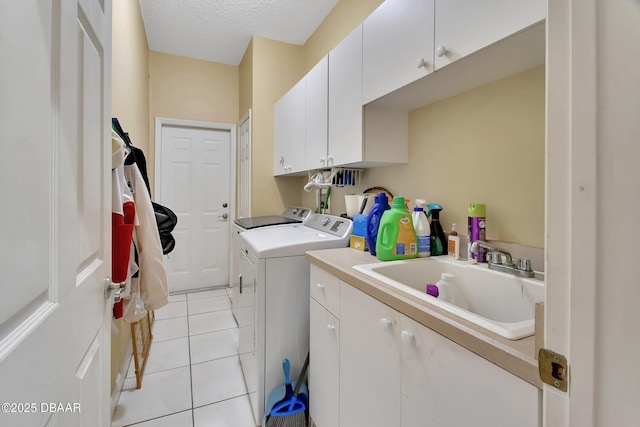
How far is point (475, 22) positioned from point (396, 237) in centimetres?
81

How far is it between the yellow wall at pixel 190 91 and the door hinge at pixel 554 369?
12.0ft

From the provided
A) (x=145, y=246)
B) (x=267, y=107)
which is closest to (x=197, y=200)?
(x=267, y=107)

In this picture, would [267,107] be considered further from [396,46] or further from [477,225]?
[477,225]

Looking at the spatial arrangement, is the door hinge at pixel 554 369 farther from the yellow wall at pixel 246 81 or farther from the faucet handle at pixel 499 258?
the yellow wall at pixel 246 81

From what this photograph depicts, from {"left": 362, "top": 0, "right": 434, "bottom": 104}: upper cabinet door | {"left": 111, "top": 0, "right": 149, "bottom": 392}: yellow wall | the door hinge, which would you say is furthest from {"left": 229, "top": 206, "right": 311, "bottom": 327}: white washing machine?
the door hinge

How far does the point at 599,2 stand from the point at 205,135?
12.5 ft

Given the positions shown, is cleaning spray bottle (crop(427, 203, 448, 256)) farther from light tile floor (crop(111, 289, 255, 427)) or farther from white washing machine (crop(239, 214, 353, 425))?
light tile floor (crop(111, 289, 255, 427))

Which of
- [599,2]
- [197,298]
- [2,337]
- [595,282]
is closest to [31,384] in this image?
[2,337]

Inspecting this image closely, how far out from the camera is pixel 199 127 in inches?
140

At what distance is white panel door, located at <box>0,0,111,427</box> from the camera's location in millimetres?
385

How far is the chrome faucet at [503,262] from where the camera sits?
99 cm

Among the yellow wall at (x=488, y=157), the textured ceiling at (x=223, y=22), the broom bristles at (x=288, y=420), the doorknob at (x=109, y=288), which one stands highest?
the textured ceiling at (x=223, y=22)

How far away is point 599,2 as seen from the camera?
1.20 feet

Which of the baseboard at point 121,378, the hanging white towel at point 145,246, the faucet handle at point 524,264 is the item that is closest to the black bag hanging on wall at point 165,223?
the hanging white towel at point 145,246
